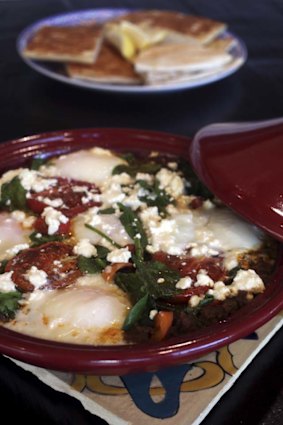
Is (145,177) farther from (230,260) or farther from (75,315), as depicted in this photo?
(75,315)

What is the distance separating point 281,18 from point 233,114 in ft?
4.10

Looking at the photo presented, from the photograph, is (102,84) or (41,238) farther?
(102,84)

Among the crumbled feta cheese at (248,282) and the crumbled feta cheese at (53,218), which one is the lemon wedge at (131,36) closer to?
the crumbled feta cheese at (53,218)

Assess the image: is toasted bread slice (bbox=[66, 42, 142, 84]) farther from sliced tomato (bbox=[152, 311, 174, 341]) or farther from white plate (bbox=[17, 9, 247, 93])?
sliced tomato (bbox=[152, 311, 174, 341])

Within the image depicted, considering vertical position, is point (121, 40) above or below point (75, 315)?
below

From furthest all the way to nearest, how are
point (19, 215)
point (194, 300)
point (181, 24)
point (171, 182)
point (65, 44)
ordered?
point (181, 24), point (65, 44), point (171, 182), point (19, 215), point (194, 300)

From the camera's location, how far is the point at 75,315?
3.09 ft

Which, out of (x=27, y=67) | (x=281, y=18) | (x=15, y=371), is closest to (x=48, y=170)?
(x=15, y=371)

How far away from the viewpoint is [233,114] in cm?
204

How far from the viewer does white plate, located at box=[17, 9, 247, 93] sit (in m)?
1.93

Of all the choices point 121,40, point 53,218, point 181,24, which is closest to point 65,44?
point 121,40

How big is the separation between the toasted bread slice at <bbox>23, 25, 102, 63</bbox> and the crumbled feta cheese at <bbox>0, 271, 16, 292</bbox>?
4.31ft

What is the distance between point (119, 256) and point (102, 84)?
3.45 ft

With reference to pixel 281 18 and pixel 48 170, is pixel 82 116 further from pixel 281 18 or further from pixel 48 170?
pixel 281 18
